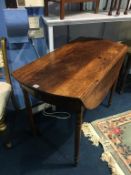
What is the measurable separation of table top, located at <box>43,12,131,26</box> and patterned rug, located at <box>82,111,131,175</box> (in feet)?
2.91

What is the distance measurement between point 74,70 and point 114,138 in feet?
2.47

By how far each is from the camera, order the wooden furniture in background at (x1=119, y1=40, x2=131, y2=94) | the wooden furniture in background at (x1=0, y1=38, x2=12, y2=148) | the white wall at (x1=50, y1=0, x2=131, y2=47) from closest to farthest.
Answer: the wooden furniture in background at (x1=0, y1=38, x2=12, y2=148) → the white wall at (x1=50, y1=0, x2=131, y2=47) → the wooden furniture in background at (x1=119, y1=40, x2=131, y2=94)

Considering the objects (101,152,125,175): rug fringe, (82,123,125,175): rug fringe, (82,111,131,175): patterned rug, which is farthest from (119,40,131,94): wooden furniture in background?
(101,152,125,175): rug fringe

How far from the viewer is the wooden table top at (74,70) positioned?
0.95 m

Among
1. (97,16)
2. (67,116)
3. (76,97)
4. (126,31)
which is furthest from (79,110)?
(126,31)

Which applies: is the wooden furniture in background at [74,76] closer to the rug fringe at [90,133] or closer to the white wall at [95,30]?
the rug fringe at [90,133]

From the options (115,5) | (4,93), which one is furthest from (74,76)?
(115,5)

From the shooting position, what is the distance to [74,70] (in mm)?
1114

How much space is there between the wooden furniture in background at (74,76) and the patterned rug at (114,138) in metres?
0.28

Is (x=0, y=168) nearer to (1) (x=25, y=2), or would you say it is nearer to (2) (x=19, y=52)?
(2) (x=19, y=52)

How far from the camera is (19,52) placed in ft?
4.99

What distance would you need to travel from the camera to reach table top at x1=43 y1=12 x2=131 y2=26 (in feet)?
4.39

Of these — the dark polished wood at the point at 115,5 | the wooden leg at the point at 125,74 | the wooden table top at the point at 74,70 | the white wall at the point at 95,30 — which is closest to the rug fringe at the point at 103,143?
the wooden table top at the point at 74,70

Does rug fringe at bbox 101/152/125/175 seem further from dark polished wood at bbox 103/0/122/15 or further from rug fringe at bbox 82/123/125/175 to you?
dark polished wood at bbox 103/0/122/15
